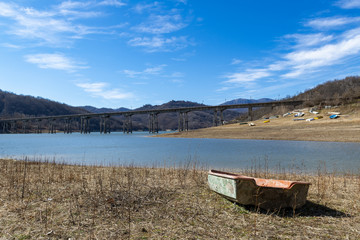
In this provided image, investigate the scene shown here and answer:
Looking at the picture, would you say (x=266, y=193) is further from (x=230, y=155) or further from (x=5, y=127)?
(x=5, y=127)

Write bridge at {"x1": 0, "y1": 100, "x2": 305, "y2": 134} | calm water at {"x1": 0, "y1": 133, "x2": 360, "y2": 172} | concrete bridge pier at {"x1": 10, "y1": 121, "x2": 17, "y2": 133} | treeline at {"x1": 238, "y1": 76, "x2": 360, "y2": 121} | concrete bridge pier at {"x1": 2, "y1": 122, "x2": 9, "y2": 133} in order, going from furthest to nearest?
concrete bridge pier at {"x1": 10, "y1": 121, "x2": 17, "y2": 133} < concrete bridge pier at {"x1": 2, "y1": 122, "x2": 9, "y2": 133} < bridge at {"x1": 0, "y1": 100, "x2": 305, "y2": 134} < treeline at {"x1": 238, "y1": 76, "x2": 360, "y2": 121} < calm water at {"x1": 0, "y1": 133, "x2": 360, "y2": 172}

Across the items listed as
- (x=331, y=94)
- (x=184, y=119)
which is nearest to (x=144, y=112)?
(x=184, y=119)

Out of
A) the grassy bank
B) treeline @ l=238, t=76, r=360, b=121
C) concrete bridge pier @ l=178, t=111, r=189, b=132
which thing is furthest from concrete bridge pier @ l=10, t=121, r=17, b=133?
the grassy bank

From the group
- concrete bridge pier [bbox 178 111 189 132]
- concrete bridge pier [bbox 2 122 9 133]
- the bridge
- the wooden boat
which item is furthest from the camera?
concrete bridge pier [bbox 2 122 9 133]

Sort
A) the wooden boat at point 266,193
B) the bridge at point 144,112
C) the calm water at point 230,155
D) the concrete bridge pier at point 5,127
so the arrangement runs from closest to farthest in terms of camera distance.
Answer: the wooden boat at point 266,193 < the calm water at point 230,155 < the bridge at point 144,112 < the concrete bridge pier at point 5,127

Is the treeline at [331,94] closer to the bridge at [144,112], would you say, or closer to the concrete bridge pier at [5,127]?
the bridge at [144,112]

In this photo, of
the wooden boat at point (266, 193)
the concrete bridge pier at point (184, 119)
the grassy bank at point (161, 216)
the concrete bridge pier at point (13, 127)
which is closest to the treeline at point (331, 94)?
the concrete bridge pier at point (184, 119)

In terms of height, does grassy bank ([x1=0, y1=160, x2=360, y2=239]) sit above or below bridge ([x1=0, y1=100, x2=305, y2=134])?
below

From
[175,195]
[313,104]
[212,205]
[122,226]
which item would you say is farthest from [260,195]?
[313,104]

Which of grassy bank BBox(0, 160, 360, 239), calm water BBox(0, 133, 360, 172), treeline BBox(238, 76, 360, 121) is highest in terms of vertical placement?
treeline BBox(238, 76, 360, 121)

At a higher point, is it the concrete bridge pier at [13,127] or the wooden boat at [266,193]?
the concrete bridge pier at [13,127]

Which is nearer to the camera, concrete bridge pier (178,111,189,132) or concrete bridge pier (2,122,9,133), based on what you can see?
concrete bridge pier (178,111,189,132)

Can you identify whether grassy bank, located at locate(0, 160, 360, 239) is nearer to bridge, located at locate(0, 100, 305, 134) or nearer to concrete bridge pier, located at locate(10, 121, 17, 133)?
bridge, located at locate(0, 100, 305, 134)

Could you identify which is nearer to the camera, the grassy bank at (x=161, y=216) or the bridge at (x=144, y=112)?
the grassy bank at (x=161, y=216)
